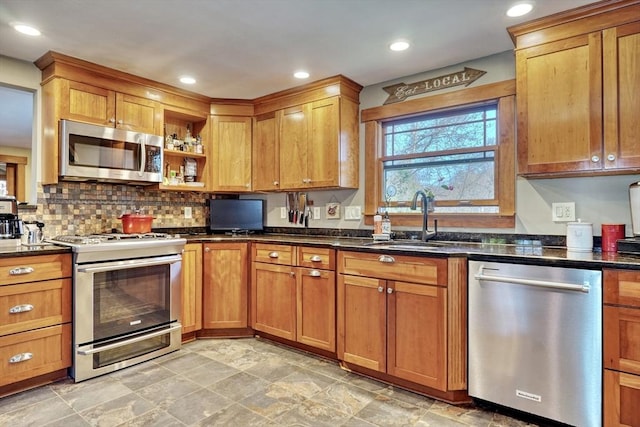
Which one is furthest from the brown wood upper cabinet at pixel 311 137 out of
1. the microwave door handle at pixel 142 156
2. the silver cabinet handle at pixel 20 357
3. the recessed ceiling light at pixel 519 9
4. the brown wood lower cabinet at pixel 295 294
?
the silver cabinet handle at pixel 20 357

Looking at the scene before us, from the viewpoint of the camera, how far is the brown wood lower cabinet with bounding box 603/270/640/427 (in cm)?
163

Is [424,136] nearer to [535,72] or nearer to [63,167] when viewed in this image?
[535,72]

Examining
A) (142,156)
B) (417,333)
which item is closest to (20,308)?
(142,156)

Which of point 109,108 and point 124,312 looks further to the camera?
point 109,108

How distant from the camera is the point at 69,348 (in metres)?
2.40

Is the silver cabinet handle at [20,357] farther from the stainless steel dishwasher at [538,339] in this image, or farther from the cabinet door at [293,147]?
the stainless steel dishwasher at [538,339]

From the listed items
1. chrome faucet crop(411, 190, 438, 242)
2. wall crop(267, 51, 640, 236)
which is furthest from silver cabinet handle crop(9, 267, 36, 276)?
wall crop(267, 51, 640, 236)

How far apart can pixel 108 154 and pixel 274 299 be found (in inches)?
69.7

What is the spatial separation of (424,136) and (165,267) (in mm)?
2352

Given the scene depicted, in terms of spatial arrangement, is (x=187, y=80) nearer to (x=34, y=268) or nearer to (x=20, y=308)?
(x=34, y=268)

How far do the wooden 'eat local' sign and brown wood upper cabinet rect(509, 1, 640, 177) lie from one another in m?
0.45

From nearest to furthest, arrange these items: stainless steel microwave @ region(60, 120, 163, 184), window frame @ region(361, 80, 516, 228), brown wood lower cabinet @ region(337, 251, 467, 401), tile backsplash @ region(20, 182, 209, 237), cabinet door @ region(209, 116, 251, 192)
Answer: brown wood lower cabinet @ region(337, 251, 467, 401)
window frame @ region(361, 80, 516, 228)
stainless steel microwave @ region(60, 120, 163, 184)
tile backsplash @ region(20, 182, 209, 237)
cabinet door @ region(209, 116, 251, 192)

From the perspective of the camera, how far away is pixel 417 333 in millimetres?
2225

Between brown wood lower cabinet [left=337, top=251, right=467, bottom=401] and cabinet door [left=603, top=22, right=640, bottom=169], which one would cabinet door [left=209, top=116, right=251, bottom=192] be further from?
cabinet door [left=603, top=22, right=640, bottom=169]
